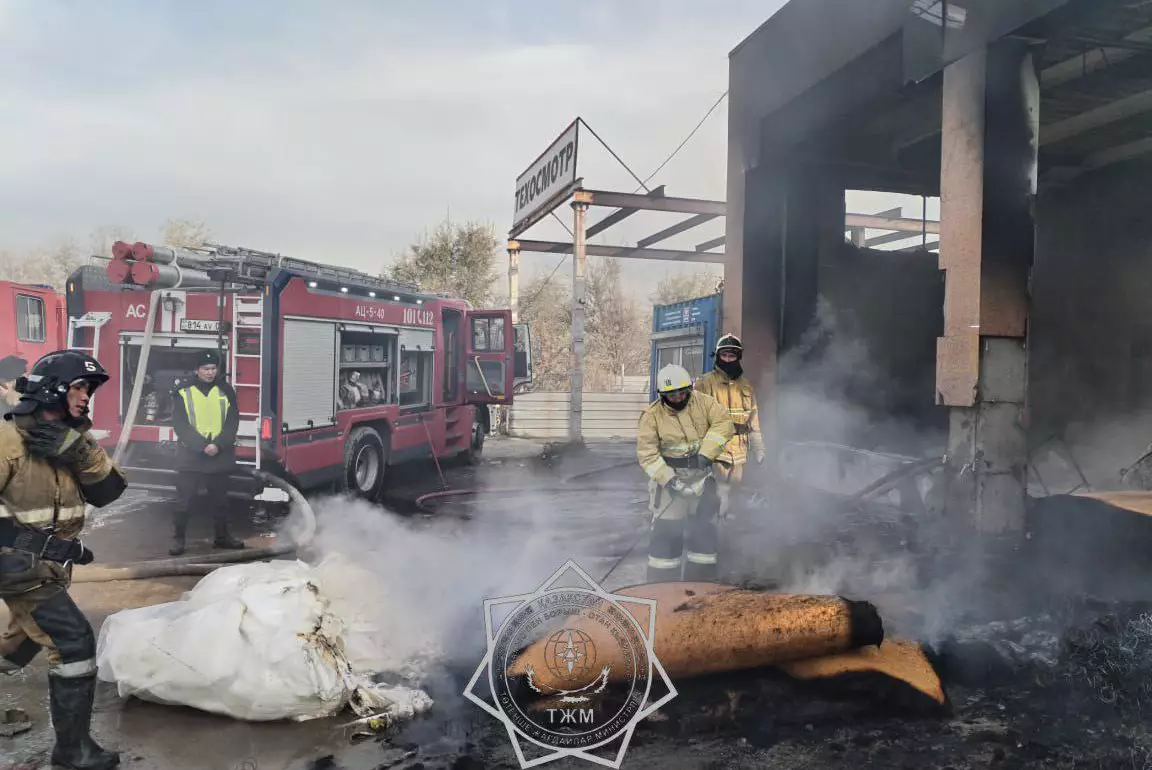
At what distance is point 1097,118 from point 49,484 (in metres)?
10.7

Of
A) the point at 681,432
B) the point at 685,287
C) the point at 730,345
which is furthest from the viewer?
the point at 685,287

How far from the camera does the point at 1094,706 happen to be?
3713 mm

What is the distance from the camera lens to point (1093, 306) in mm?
10617

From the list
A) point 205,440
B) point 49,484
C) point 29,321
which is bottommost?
point 205,440

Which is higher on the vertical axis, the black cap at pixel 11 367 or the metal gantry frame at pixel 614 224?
the metal gantry frame at pixel 614 224

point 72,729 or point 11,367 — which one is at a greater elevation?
point 11,367

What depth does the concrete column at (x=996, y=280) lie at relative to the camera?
18.5ft

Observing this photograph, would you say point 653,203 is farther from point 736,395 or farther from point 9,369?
point 9,369

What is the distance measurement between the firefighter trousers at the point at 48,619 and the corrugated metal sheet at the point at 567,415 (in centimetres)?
1359

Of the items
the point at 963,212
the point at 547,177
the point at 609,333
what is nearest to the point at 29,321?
the point at 547,177

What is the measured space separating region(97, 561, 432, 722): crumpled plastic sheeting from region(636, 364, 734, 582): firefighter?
214cm

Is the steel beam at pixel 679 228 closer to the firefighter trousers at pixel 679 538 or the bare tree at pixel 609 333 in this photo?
the firefighter trousers at pixel 679 538

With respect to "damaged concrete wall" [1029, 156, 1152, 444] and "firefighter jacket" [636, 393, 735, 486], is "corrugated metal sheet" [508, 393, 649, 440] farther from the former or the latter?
"firefighter jacket" [636, 393, 735, 486]

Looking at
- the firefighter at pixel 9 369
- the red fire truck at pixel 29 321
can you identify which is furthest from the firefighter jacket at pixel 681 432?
the red fire truck at pixel 29 321
